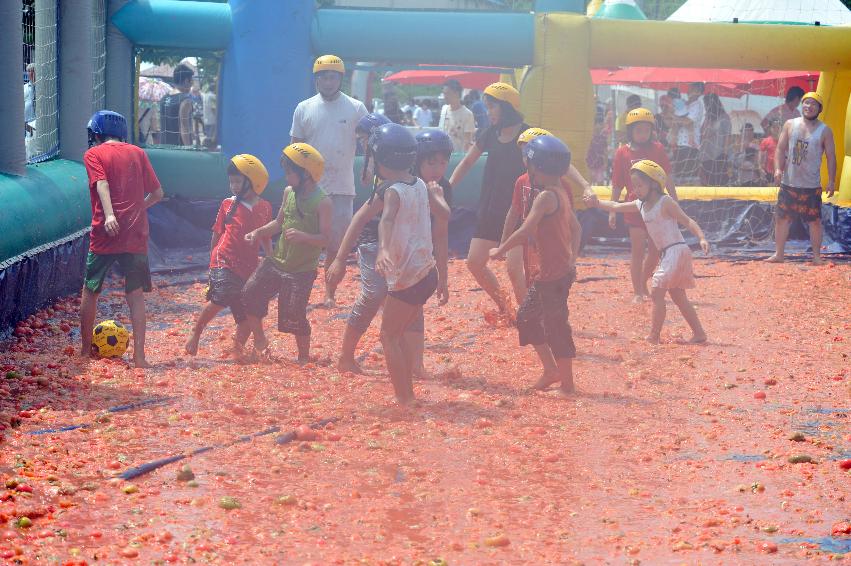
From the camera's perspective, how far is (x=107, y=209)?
318 inches

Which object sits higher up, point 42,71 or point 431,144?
point 42,71

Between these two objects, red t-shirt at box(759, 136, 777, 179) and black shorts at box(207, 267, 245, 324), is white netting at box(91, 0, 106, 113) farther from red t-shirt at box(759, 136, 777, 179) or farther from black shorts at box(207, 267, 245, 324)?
red t-shirt at box(759, 136, 777, 179)

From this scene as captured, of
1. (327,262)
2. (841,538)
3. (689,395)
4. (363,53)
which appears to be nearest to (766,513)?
(841,538)

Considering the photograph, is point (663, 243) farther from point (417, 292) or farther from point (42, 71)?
point (42, 71)

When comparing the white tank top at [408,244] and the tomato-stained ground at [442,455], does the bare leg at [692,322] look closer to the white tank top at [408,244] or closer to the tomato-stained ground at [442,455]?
the tomato-stained ground at [442,455]

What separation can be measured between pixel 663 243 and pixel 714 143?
1199cm

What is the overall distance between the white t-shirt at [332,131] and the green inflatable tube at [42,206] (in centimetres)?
228

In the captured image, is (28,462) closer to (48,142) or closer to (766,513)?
(766,513)

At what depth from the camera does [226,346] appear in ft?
30.4

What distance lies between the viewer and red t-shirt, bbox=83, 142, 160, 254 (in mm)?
8234

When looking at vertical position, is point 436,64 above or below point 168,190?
above

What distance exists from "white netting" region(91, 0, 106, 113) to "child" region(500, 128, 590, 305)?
6.40 metres

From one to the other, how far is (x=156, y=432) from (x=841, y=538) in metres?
3.55


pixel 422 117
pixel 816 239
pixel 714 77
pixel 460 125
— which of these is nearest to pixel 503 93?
Result: pixel 816 239
